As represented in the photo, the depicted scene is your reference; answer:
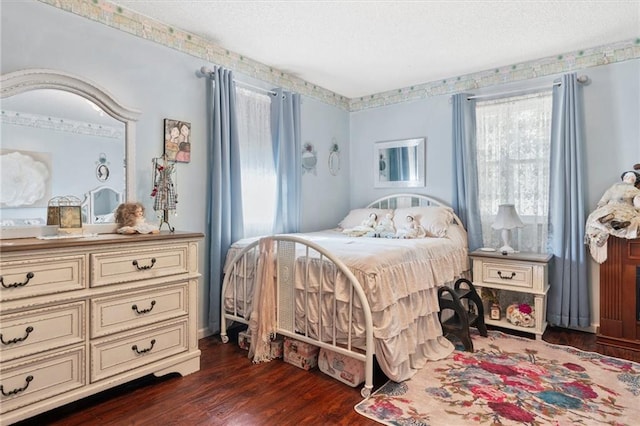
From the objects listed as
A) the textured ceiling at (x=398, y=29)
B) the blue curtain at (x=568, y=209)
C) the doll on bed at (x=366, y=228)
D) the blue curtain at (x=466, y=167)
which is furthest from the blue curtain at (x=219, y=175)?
the blue curtain at (x=568, y=209)

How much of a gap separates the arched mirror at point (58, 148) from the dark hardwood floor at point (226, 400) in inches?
40.8

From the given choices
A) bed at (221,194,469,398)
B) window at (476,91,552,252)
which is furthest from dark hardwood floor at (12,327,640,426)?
window at (476,91,552,252)

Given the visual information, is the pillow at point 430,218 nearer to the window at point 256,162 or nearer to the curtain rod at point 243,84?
the window at point 256,162

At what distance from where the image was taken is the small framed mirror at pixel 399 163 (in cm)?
420

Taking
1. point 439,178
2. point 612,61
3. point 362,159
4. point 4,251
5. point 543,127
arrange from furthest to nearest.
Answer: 1. point 362,159
2. point 439,178
3. point 543,127
4. point 612,61
5. point 4,251

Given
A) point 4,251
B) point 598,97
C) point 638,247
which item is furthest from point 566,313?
point 4,251

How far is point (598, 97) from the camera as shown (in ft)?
10.5

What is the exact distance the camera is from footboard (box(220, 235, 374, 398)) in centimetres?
220

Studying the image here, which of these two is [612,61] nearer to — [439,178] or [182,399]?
[439,178]

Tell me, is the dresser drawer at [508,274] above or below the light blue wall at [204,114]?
below

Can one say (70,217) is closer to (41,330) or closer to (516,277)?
(41,330)

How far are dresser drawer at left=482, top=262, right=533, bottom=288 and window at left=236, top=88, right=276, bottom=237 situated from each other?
6.72ft

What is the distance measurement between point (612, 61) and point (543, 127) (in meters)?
0.70

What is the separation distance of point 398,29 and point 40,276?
111 inches
